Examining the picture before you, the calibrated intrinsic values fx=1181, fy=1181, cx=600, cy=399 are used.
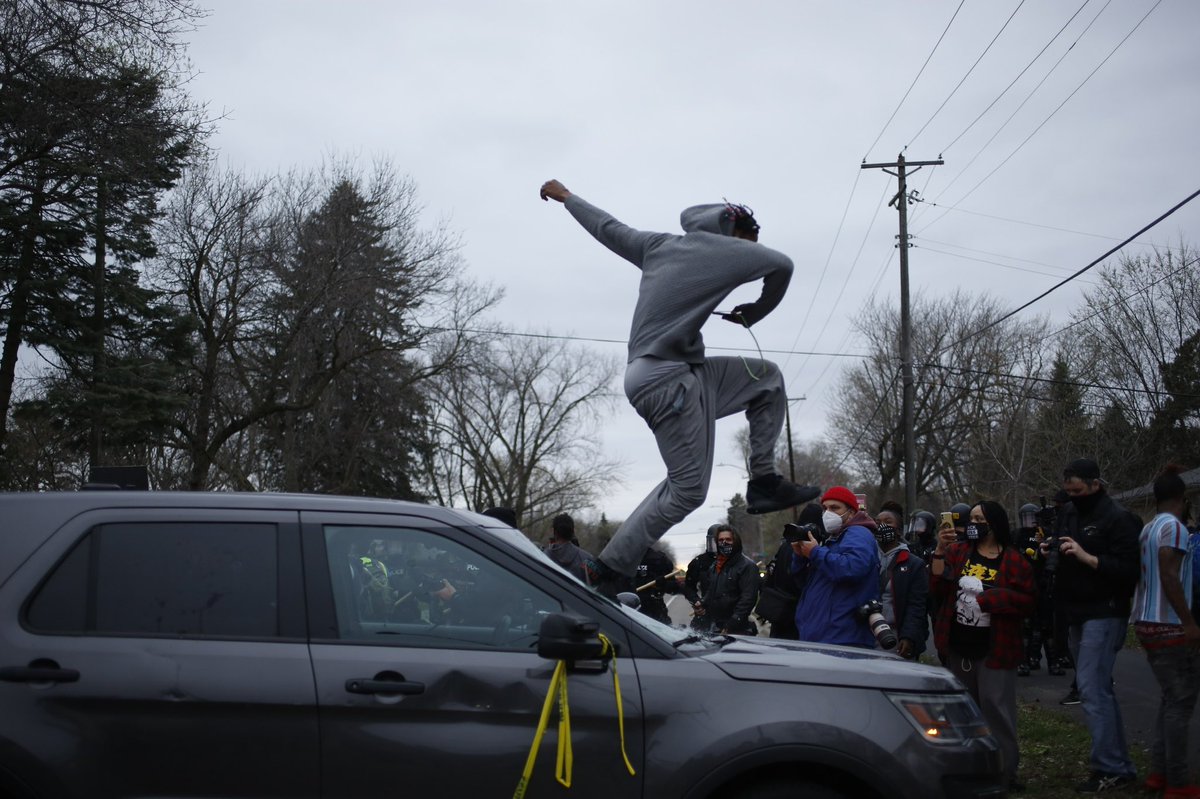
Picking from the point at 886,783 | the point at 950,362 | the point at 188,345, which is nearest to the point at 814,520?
the point at 886,783

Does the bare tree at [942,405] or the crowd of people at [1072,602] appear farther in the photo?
the bare tree at [942,405]

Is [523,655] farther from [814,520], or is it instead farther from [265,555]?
[814,520]

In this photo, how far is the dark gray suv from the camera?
409 centimetres

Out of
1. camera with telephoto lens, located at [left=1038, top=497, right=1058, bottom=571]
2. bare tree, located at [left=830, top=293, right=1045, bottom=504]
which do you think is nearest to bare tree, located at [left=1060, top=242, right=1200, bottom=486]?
bare tree, located at [left=830, top=293, right=1045, bottom=504]

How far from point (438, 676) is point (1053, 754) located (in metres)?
6.28

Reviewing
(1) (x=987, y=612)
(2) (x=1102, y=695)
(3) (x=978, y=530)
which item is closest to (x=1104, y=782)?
(2) (x=1102, y=695)

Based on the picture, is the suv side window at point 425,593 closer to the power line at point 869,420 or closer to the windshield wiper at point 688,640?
the windshield wiper at point 688,640

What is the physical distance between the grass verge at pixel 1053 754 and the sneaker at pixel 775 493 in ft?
10.2

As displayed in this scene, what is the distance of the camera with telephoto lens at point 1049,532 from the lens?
8.38 meters

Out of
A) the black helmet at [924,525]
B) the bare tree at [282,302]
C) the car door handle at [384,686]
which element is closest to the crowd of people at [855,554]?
the black helmet at [924,525]

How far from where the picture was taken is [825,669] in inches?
173

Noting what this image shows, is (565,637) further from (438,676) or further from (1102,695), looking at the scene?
(1102,695)

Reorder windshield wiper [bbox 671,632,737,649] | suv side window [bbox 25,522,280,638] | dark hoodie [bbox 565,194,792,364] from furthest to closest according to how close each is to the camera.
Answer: dark hoodie [bbox 565,194,792,364] → windshield wiper [bbox 671,632,737,649] → suv side window [bbox 25,522,280,638]

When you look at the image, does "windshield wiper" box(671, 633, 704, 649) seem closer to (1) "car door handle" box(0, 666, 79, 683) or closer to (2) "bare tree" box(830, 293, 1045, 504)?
(1) "car door handle" box(0, 666, 79, 683)
